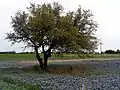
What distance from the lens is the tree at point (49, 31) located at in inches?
1983

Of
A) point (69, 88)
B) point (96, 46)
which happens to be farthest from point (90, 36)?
point (69, 88)

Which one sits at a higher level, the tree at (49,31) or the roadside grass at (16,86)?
the tree at (49,31)

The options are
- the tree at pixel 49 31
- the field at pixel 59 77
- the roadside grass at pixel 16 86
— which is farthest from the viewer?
the tree at pixel 49 31

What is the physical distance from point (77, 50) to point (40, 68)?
209 inches

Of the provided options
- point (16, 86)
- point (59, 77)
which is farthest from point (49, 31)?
point (16, 86)

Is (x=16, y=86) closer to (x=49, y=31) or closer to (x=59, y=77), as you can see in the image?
(x=59, y=77)

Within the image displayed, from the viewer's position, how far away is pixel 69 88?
90.1 feet

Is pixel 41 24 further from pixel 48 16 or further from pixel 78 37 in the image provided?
pixel 78 37

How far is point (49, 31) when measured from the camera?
165ft

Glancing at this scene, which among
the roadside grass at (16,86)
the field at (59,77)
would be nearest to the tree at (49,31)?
the field at (59,77)

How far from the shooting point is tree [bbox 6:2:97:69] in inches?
1983

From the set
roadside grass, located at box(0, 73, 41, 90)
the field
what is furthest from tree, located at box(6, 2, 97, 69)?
roadside grass, located at box(0, 73, 41, 90)

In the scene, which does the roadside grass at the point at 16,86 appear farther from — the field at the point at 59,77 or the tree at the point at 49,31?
the tree at the point at 49,31

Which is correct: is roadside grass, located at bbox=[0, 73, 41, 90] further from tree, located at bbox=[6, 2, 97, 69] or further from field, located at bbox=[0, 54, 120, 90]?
tree, located at bbox=[6, 2, 97, 69]
